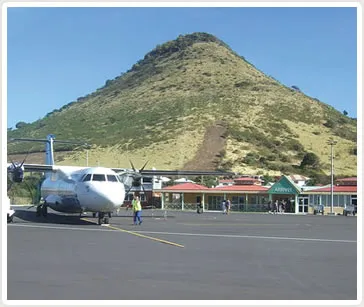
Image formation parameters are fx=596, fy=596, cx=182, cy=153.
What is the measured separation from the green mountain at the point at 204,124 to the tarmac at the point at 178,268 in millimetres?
68991

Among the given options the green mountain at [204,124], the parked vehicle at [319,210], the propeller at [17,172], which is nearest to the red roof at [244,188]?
→ the parked vehicle at [319,210]

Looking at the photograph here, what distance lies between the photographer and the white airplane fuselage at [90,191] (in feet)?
94.9

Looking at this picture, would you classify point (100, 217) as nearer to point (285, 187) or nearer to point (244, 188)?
point (285, 187)

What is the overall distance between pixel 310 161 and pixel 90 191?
6748cm

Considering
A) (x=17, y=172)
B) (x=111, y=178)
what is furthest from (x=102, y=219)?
(x=17, y=172)

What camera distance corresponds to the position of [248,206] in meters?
64.8

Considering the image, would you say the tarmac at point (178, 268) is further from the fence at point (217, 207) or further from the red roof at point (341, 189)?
the fence at point (217, 207)

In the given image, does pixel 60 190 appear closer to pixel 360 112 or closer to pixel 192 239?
pixel 192 239

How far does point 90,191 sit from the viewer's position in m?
29.3

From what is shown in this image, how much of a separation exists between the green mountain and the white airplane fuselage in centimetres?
5364

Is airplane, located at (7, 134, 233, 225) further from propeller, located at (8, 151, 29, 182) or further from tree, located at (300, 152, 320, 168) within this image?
tree, located at (300, 152, 320, 168)

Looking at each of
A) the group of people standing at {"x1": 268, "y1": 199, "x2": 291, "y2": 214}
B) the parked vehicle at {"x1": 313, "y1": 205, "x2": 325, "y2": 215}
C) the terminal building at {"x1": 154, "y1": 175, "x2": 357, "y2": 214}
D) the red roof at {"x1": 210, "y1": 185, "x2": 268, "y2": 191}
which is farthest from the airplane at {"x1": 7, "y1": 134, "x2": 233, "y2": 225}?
the red roof at {"x1": 210, "y1": 185, "x2": 268, "y2": 191}

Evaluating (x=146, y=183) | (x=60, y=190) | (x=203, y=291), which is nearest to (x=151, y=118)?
(x=146, y=183)

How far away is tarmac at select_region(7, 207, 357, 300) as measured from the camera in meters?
9.87
